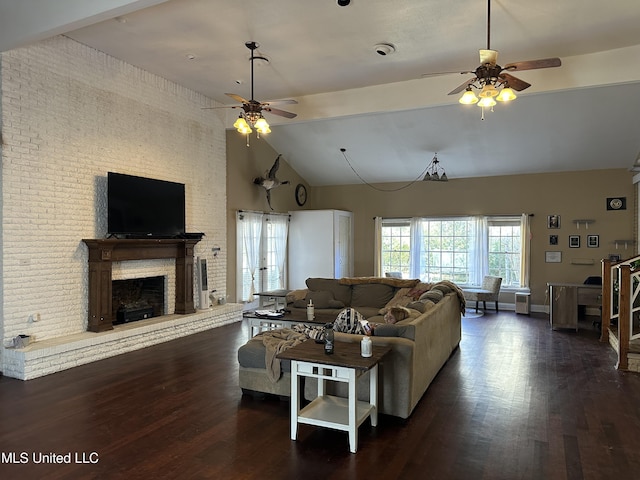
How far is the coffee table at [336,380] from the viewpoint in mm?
Answer: 3082

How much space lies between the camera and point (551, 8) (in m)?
4.18

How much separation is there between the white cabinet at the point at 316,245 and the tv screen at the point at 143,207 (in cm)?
379

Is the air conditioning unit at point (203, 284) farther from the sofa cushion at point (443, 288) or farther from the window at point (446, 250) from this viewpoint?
the window at point (446, 250)

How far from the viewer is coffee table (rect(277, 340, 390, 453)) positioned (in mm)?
3082

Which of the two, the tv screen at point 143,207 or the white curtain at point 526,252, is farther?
the white curtain at point 526,252

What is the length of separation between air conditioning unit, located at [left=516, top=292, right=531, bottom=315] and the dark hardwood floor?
3.52 meters

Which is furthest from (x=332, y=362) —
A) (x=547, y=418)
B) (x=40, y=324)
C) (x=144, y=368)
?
(x=40, y=324)

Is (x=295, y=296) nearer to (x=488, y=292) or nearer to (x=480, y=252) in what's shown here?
(x=488, y=292)

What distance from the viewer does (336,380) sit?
3160mm

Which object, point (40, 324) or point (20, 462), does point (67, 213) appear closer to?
point (40, 324)

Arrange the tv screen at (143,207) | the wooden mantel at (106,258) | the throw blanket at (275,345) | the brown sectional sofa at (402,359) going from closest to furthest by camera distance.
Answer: the brown sectional sofa at (402,359) < the throw blanket at (275,345) < the wooden mantel at (106,258) < the tv screen at (143,207)

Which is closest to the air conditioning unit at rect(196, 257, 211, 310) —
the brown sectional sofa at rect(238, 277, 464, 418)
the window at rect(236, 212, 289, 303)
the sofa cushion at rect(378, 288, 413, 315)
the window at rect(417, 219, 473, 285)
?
the window at rect(236, 212, 289, 303)

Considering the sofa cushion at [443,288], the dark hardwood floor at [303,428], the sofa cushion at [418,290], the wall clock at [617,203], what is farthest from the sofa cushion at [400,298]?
the wall clock at [617,203]

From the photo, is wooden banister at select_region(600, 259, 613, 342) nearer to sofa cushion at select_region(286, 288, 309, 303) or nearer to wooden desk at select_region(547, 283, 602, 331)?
wooden desk at select_region(547, 283, 602, 331)
